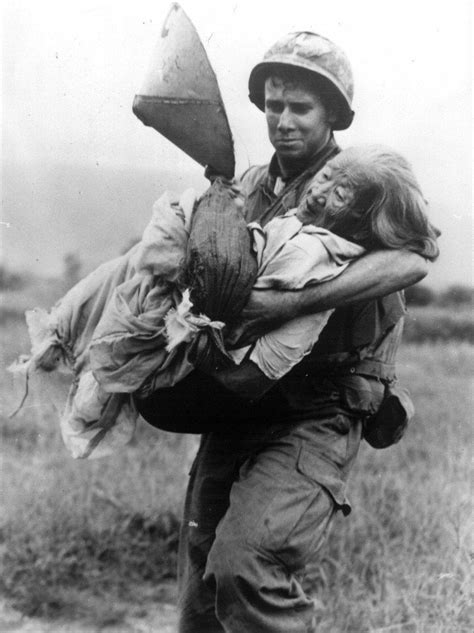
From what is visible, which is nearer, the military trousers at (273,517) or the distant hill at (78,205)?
the military trousers at (273,517)

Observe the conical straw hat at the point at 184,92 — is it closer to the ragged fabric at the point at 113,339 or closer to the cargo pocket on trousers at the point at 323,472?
the ragged fabric at the point at 113,339

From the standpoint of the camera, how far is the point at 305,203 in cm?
268

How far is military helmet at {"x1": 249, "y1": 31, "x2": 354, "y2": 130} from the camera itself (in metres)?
2.82

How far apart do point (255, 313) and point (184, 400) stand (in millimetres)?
384

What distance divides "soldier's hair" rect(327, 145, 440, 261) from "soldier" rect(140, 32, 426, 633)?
6 centimetres

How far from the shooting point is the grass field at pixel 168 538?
4.10m

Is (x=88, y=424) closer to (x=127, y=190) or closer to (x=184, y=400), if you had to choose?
(x=184, y=400)

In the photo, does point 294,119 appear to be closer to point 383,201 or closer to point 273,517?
point 383,201

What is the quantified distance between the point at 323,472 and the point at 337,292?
615 mm

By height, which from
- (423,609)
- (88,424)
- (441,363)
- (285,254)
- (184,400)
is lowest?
(441,363)

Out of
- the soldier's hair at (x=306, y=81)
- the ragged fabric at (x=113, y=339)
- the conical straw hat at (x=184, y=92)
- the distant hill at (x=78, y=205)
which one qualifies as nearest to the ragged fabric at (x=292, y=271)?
the ragged fabric at (x=113, y=339)

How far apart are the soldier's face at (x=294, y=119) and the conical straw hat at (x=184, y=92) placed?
9.6 inches

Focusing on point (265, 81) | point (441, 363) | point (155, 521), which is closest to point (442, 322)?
point (441, 363)

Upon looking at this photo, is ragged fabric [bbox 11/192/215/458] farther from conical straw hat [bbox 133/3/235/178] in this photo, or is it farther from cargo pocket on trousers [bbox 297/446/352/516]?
cargo pocket on trousers [bbox 297/446/352/516]
